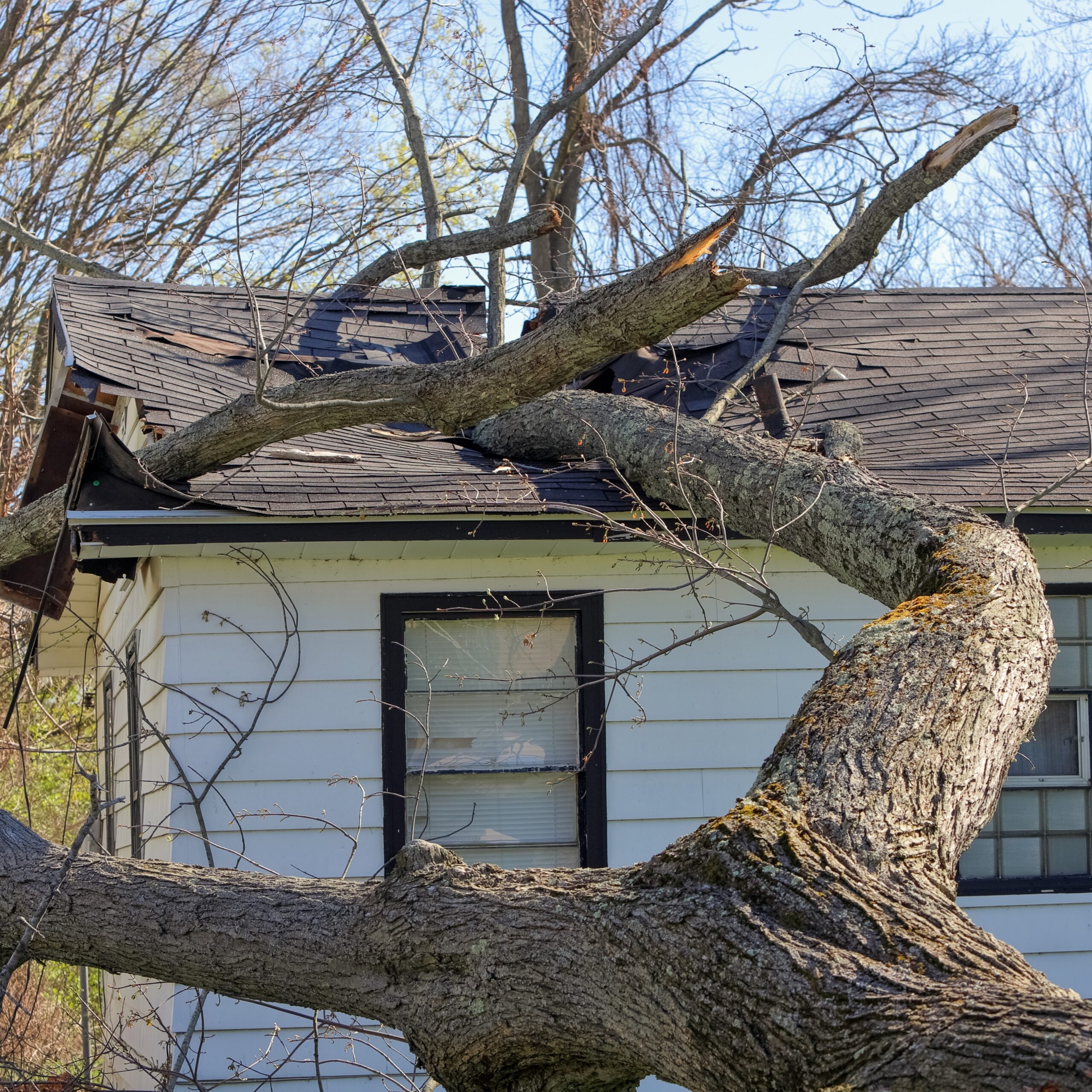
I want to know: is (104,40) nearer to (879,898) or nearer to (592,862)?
(592,862)

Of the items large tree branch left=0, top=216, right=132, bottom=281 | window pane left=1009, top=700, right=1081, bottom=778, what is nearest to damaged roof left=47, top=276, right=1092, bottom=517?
window pane left=1009, top=700, right=1081, bottom=778

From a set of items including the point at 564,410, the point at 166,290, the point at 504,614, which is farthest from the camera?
the point at 166,290

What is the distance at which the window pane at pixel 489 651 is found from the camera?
5926mm

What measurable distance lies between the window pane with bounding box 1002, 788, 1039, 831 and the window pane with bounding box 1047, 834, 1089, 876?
Answer: 13cm

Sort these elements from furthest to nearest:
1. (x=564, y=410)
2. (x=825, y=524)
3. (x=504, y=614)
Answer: (x=564, y=410)
(x=504, y=614)
(x=825, y=524)

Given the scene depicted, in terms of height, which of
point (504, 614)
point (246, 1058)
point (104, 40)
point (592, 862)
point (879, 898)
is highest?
point (104, 40)

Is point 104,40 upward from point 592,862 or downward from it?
upward

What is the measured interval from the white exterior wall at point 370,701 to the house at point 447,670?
0.5 inches

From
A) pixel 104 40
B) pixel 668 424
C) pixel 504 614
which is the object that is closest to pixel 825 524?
pixel 668 424

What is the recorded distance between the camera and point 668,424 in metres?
5.98

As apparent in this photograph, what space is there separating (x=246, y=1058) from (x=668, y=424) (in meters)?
3.49

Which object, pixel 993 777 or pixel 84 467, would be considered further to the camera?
pixel 84 467

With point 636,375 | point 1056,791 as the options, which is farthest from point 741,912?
point 636,375

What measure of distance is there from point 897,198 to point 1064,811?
3.58 m
